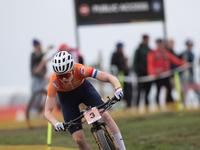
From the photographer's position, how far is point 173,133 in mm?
9094

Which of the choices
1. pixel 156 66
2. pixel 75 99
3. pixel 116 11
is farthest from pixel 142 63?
A: pixel 75 99

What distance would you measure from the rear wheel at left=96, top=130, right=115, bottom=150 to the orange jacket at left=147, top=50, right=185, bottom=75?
26.3ft

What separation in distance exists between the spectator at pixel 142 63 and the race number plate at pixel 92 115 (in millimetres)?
7965

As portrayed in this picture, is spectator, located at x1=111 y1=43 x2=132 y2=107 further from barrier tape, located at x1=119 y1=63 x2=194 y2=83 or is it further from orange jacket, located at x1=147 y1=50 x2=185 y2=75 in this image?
orange jacket, located at x1=147 y1=50 x2=185 y2=75

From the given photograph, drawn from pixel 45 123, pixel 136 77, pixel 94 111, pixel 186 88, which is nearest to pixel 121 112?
pixel 136 77

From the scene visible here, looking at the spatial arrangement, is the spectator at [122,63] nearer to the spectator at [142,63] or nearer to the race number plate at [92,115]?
the spectator at [142,63]

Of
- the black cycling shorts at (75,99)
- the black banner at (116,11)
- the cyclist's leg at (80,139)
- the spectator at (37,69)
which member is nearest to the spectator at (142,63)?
the black banner at (116,11)

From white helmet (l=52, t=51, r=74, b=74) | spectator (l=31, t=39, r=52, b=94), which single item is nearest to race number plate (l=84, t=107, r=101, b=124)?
white helmet (l=52, t=51, r=74, b=74)

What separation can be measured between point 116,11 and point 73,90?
9723 mm

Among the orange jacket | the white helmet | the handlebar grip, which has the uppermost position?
the white helmet

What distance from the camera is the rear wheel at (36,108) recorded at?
9539 mm

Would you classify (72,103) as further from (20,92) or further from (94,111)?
(20,92)

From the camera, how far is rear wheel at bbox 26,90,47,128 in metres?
9.54

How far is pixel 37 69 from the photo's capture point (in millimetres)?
10688
